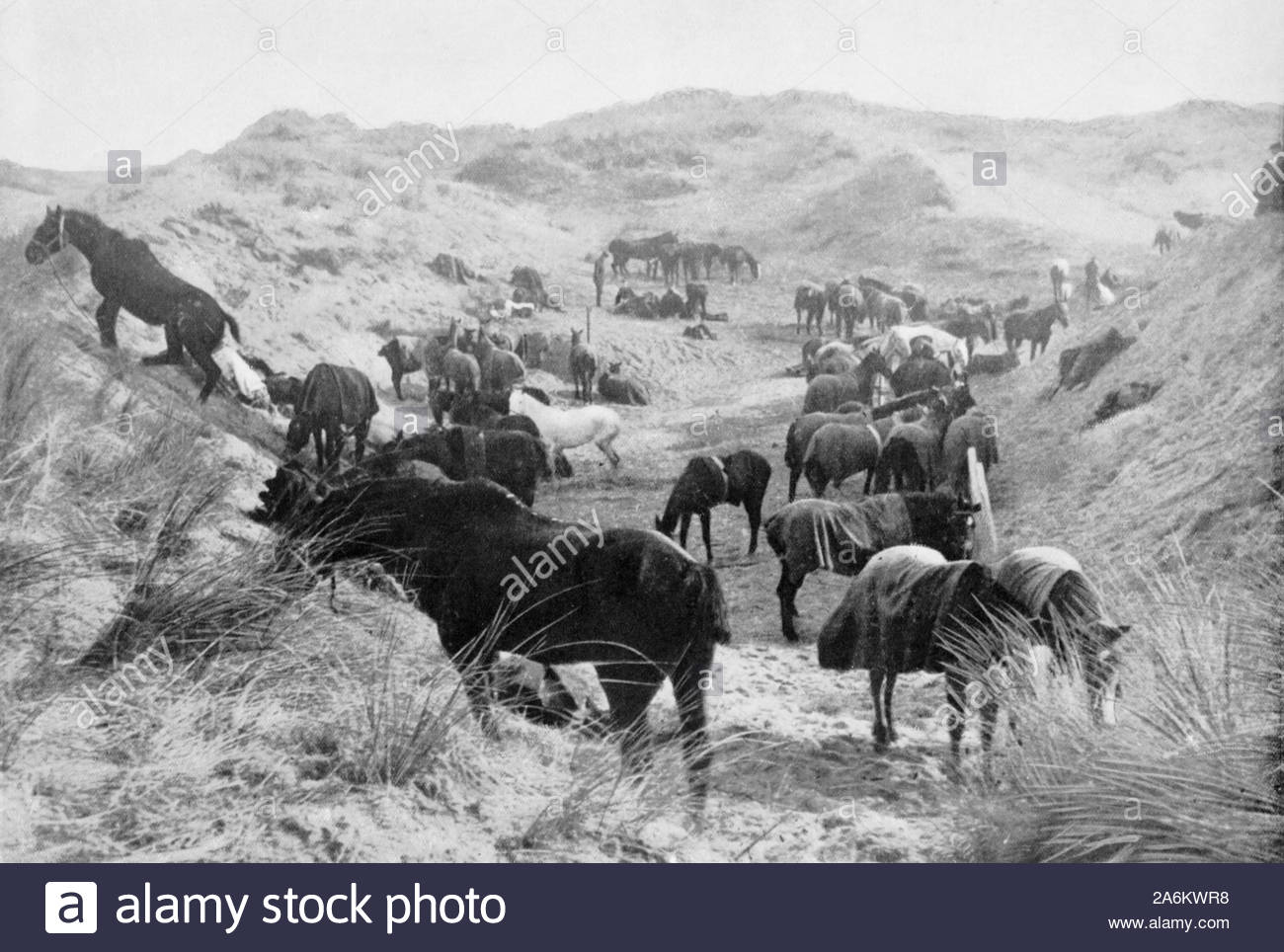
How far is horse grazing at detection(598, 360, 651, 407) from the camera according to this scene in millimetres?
4410

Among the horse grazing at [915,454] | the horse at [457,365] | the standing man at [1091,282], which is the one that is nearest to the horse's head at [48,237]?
the horse at [457,365]

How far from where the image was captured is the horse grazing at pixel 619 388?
441 cm

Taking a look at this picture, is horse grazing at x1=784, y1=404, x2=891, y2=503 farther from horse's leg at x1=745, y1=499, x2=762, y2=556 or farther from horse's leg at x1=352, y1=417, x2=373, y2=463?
horse's leg at x1=352, y1=417, x2=373, y2=463

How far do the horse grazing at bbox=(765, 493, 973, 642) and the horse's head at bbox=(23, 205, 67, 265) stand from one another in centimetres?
292

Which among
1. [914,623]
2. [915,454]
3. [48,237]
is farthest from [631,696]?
[48,237]

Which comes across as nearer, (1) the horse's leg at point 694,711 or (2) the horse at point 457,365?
(1) the horse's leg at point 694,711

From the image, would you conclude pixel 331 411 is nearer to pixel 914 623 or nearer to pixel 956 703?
pixel 914 623

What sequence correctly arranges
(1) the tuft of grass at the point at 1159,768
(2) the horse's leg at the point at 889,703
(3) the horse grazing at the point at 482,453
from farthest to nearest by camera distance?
(3) the horse grazing at the point at 482,453
(2) the horse's leg at the point at 889,703
(1) the tuft of grass at the point at 1159,768

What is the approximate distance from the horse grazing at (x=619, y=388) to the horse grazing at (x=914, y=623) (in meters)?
1.31

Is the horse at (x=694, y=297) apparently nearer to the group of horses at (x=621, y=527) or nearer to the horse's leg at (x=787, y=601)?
the group of horses at (x=621, y=527)

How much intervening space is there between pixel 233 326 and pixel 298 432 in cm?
53

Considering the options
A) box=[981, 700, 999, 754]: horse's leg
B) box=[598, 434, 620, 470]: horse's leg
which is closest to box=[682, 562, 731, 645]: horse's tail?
box=[981, 700, 999, 754]: horse's leg
